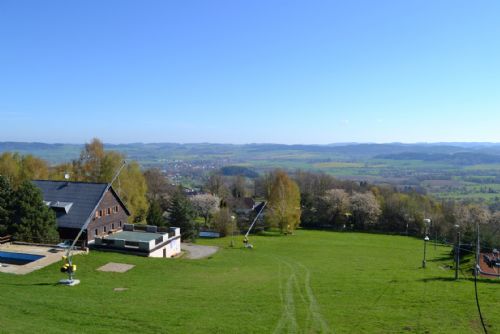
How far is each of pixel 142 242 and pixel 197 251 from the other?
9545 mm

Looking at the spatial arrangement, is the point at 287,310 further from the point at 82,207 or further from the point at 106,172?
the point at 106,172

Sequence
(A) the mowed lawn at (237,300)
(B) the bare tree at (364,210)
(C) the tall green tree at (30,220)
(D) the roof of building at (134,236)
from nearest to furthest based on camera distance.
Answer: (A) the mowed lawn at (237,300) → (C) the tall green tree at (30,220) → (D) the roof of building at (134,236) → (B) the bare tree at (364,210)

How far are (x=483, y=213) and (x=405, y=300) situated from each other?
67849 mm

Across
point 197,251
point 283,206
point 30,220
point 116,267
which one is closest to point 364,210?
point 283,206

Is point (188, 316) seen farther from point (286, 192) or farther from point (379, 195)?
point (379, 195)

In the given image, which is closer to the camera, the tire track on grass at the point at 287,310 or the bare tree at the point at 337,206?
the tire track on grass at the point at 287,310

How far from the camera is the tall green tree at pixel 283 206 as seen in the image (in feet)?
216

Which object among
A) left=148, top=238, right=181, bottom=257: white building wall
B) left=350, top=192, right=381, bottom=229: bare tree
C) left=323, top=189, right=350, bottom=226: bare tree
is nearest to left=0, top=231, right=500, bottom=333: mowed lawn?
left=148, top=238, right=181, bottom=257: white building wall

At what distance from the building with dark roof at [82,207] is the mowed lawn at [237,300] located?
6.47 m

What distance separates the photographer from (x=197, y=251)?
41.4 meters

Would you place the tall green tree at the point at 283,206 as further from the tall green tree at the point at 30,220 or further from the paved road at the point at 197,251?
the tall green tree at the point at 30,220

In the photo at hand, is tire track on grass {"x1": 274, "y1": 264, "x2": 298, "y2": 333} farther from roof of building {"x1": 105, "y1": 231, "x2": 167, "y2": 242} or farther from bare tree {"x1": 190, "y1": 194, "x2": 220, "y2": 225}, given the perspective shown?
bare tree {"x1": 190, "y1": 194, "x2": 220, "y2": 225}

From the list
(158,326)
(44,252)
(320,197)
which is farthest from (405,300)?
(320,197)

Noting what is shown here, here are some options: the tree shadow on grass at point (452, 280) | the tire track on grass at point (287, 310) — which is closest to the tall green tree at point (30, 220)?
the tire track on grass at point (287, 310)
